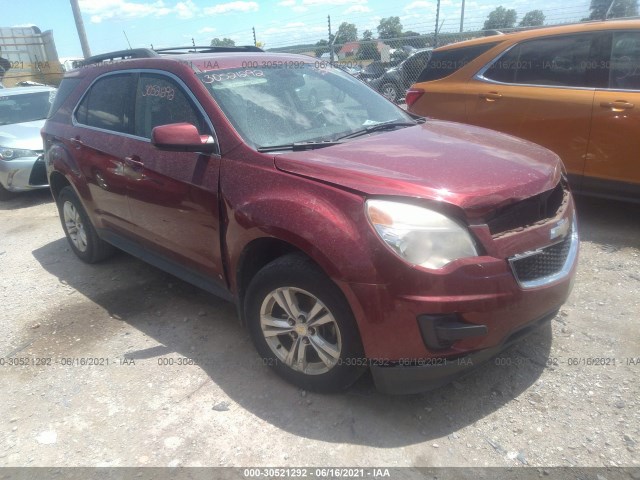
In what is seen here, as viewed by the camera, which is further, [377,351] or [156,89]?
[156,89]

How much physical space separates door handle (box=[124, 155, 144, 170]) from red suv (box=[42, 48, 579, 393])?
2cm

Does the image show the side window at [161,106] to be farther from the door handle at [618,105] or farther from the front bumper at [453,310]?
the door handle at [618,105]

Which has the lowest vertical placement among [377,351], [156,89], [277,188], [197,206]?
[377,351]

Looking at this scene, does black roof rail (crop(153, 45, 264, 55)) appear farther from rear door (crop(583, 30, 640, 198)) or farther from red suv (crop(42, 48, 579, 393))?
rear door (crop(583, 30, 640, 198))

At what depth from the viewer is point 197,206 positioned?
2967 millimetres

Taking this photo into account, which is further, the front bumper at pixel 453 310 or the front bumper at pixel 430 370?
the front bumper at pixel 430 370

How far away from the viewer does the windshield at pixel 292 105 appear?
2.91 metres

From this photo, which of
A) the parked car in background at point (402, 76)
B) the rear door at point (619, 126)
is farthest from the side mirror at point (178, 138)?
the parked car in background at point (402, 76)

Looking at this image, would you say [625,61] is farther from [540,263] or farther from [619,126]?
[540,263]

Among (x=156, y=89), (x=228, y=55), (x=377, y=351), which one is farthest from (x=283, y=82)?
(x=377, y=351)

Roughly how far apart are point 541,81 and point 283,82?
8.96 feet

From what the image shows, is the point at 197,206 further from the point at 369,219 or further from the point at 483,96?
the point at 483,96

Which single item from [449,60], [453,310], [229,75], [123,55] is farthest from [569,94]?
[123,55]

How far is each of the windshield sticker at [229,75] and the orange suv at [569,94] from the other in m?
2.66
